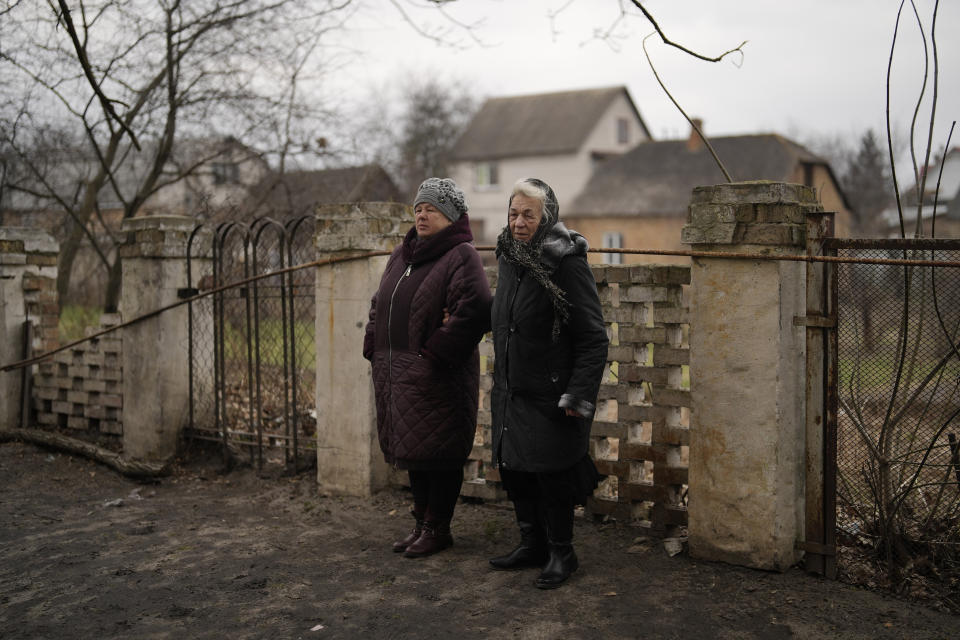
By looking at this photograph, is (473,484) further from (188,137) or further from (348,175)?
(348,175)

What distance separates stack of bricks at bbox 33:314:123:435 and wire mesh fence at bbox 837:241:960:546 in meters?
5.86

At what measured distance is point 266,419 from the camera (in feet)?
25.0

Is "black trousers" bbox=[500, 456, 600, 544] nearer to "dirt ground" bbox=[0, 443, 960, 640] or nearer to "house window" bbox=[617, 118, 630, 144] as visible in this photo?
"dirt ground" bbox=[0, 443, 960, 640]

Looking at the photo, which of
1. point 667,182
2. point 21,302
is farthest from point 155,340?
point 667,182

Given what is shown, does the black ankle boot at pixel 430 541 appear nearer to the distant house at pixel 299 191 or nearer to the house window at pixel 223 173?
the distant house at pixel 299 191

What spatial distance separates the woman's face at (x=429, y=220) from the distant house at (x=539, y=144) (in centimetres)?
3502

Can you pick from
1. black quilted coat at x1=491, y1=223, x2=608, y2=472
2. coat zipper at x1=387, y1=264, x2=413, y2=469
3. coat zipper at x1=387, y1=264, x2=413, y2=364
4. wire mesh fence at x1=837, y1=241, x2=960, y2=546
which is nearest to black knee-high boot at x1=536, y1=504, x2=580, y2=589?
Result: black quilted coat at x1=491, y1=223, x2=608, y2=472

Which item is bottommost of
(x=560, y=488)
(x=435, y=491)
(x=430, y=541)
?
(x=430, y=541)

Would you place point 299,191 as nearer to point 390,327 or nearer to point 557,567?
point 390,327

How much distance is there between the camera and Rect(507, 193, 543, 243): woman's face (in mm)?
4223

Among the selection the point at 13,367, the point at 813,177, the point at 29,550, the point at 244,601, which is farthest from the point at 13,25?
the point at 813,177

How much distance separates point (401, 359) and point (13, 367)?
5034mm

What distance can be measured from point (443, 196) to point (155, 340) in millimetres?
3377

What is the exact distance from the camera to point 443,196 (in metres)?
4.73
